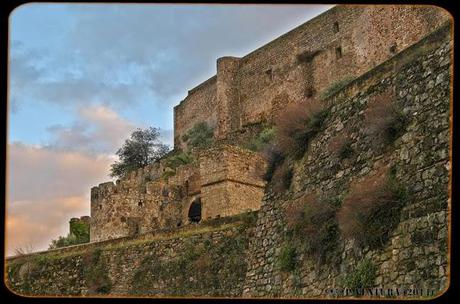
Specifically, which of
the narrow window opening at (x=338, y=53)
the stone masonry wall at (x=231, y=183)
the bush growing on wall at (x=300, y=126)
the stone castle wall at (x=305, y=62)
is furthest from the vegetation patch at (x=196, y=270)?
the narrow window opening at (x=338, y=53)

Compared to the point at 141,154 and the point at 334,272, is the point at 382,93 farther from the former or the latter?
the point at 141,154

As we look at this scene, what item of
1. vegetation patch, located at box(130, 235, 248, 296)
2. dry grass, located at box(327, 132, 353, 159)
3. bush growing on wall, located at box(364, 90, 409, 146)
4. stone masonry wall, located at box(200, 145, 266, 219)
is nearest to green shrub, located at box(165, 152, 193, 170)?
stone masonry wall, located at box(200, 145, 266, 219)

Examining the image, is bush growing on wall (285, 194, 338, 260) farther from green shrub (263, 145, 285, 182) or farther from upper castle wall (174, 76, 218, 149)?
upper castle wall (174, 76, 218, 149)

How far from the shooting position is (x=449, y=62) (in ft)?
36.8

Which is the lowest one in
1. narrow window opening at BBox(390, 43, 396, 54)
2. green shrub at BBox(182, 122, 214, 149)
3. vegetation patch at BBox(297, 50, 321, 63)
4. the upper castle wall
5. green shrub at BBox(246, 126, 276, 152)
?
green shrub at BBox(246, 126, 276, 152)

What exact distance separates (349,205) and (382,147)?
99 cm

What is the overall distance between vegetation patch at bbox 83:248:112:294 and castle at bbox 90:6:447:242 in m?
4.43

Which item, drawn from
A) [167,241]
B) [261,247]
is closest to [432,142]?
[261,247]

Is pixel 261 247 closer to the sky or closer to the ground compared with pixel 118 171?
closer to the ground

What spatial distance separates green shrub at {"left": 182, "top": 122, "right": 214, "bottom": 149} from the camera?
43.9 meters

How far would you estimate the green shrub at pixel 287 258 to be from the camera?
13.5m

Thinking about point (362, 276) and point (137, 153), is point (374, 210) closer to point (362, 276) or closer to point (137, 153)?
point (362, 276)

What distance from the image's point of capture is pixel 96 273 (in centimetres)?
1984

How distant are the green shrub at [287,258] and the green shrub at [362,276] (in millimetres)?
2052
